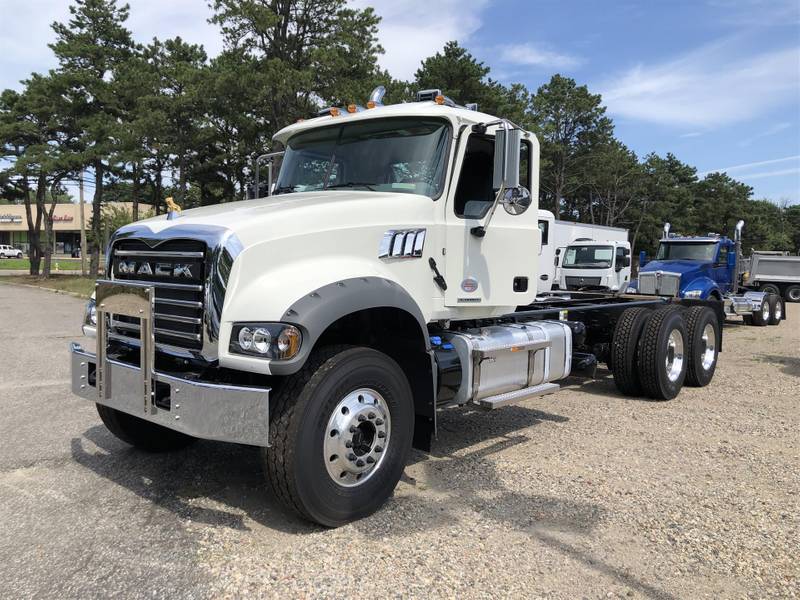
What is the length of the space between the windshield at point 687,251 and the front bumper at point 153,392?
49.5 ft

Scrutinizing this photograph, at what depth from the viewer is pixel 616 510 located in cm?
408

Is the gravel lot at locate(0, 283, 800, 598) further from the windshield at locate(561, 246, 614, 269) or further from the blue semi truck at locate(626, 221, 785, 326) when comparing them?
the windshield at locate(561, 246, 614, 269)

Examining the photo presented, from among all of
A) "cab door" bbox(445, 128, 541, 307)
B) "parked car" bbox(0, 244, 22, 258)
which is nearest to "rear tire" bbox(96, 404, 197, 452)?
"cab door" bbox(445, 128, 541, 307)

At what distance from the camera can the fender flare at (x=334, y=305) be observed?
3336 millimetres

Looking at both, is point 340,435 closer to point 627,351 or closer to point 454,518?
point 454,518

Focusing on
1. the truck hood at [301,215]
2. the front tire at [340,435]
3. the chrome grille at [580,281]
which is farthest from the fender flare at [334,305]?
the chrome grille at [580,281]

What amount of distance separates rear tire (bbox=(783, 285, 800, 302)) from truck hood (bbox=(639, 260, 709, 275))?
1369 cm

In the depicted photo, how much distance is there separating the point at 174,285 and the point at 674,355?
640 cm

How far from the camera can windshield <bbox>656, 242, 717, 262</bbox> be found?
51.4 ft

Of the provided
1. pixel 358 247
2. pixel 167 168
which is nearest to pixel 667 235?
pixel 358 247

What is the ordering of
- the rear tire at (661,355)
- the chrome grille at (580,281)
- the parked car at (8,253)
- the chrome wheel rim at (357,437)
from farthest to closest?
1. the parked car at (8,253)
2. the chrome grille at (580,281)
3. the rear tire at (661,355)
4. the chrome wheel rim at (357,437)

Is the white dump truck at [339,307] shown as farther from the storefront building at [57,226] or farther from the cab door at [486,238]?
the storefront building at [57,226]

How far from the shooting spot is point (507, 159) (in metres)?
4.45

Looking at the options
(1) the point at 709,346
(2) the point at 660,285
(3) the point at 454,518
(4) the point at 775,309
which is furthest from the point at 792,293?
(3) the point at 454,518
